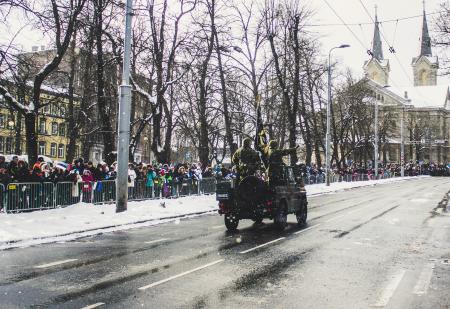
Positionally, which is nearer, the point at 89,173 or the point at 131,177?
the point at 89,173

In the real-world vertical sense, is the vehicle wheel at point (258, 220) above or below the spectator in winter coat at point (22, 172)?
below

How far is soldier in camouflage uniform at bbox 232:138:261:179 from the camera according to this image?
13883 mm

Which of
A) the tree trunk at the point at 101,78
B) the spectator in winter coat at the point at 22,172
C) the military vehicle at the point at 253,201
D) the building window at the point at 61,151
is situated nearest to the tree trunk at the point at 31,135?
the spectator in winter coat at the point at 22,172

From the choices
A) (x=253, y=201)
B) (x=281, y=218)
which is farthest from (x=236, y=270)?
(x=281, y=218)

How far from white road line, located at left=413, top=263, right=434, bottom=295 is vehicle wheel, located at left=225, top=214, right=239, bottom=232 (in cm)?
600

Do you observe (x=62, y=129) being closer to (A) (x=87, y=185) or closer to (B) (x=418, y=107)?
(A) (x=87, y=185)

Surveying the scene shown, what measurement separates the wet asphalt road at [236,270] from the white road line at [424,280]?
16mm

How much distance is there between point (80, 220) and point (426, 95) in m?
127

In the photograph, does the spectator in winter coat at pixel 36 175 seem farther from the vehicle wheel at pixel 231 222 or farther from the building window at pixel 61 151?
the building window at pixel 61 151

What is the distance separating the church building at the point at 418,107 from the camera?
98.5 metres

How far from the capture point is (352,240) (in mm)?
12250

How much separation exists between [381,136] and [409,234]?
6125cm

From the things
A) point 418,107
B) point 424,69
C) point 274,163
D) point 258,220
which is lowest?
point 258,220

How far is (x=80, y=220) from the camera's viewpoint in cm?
1548
